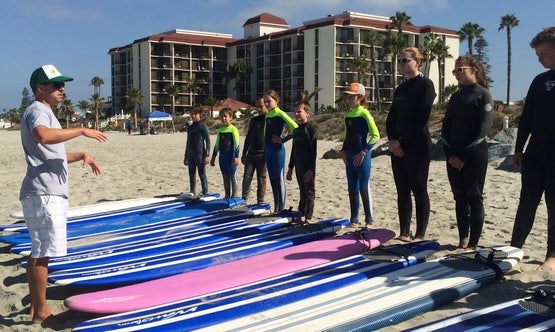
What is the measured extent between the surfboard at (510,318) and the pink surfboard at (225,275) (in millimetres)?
1526

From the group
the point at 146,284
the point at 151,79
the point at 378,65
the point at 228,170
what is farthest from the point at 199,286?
the point at 151,79

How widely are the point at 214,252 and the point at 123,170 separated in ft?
32.2

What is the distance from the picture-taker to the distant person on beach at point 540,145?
438 centimetres

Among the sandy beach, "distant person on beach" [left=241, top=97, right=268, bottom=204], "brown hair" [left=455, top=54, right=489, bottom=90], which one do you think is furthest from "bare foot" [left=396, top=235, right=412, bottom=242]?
"distant person on beach" [left=241, top=97, right=268, bottom=204]


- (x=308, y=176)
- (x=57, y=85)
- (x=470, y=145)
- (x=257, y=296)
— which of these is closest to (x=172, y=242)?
(x=308, y=176)

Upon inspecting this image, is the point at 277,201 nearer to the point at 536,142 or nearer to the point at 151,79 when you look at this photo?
the point at 536,142

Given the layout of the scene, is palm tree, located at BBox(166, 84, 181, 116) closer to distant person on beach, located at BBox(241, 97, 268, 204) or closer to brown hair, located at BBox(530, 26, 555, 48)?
distant person on beach, located at BBox(241, 97, 268, 204)

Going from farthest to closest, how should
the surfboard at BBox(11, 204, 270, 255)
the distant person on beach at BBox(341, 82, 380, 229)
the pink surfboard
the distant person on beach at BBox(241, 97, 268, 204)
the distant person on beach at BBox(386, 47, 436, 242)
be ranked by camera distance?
the distant person on beach at BBox(241, 97, 268, 204) < the distant person on beach at BBox(341, 82, 380, 229) < the surfboard at BBox(11, 204, 270, 255) < the distant person on beach at BBox(386, 47, 436, 242) < the pink surfboard

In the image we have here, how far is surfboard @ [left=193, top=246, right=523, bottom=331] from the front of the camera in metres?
3.36

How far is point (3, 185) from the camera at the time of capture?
11.2 meters

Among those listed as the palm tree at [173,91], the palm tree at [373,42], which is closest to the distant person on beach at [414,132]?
the palm tree at [373,42]

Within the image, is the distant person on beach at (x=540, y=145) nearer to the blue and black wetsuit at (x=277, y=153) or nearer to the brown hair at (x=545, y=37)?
the brown hair at (x=545, y=37)

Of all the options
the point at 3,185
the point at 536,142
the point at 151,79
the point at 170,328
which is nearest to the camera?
the point at 170,328

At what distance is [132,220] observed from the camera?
272 inches
